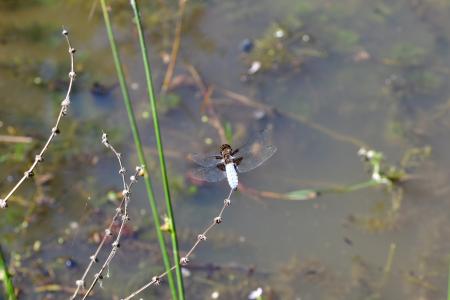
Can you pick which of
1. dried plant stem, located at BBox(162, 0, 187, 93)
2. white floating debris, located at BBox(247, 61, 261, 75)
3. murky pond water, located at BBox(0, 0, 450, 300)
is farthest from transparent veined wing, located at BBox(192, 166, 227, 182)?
white floating debris, located at BBox(247, 61, 261, 75)

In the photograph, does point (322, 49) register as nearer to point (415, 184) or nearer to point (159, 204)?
point (415, 184)

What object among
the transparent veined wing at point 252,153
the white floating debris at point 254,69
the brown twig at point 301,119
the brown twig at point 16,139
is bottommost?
the brown twig at point 301,119

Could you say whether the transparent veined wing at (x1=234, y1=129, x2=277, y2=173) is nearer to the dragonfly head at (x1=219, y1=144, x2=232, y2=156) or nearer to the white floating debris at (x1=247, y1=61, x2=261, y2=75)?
the dragonfly head at (x1=219, y1=144, x2=232, y2=156)

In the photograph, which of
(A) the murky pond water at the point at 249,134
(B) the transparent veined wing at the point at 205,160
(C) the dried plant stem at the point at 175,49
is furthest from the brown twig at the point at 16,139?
(B) the transparent veined wing at the point at 205,160

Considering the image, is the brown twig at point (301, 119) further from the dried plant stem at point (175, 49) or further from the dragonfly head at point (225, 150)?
the dragonfly head at point (225, 150)

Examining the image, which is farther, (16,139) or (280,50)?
(280,50)

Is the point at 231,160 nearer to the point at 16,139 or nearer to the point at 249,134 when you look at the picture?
the point at 249,134

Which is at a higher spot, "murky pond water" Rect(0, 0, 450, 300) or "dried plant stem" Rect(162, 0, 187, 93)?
"dried plant stem" Rect(162, 0, 187, 93)

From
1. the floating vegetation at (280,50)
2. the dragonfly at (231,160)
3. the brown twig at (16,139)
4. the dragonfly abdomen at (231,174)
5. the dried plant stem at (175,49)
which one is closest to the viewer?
the dragonfly abdomen at (231,174)

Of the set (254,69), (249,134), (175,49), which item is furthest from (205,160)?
(175,49)
